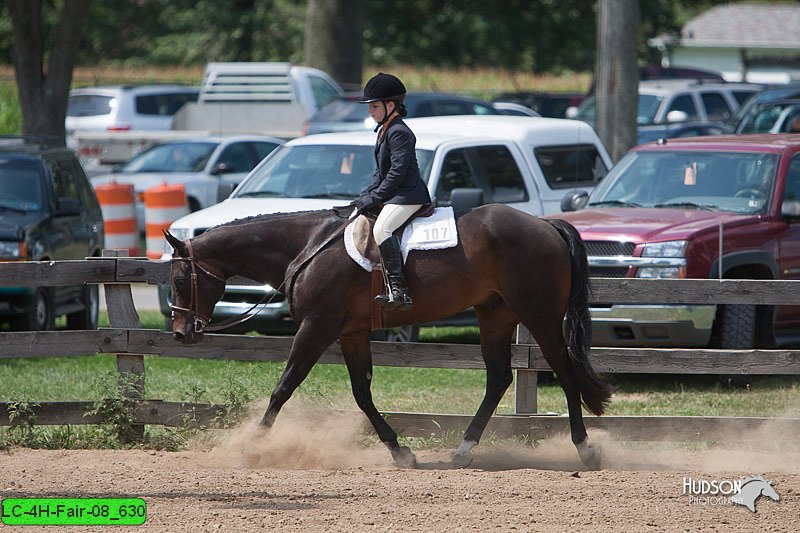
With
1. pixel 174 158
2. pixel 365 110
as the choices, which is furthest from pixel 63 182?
pixel 365 110

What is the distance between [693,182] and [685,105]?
15.6m

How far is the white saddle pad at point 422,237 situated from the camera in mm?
7879

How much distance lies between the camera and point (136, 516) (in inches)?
253

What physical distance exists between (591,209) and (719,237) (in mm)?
1629

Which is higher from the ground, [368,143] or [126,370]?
[368,143]

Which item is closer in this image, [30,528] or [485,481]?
[30,528]

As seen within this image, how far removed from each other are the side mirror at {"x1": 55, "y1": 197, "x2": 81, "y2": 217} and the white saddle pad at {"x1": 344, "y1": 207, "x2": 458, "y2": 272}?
5655 millimetres

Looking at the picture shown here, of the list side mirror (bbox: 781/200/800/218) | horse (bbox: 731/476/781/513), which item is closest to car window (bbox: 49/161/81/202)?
side mirror (bbox: 781/200/800/218)

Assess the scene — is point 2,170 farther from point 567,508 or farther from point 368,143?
point 567,508

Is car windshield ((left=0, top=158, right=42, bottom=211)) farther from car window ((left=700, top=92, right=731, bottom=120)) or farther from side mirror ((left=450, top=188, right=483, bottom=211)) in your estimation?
car window ((left=700, top=92, right=731, bottom=120))

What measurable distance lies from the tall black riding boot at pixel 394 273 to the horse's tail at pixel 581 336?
3.78ft

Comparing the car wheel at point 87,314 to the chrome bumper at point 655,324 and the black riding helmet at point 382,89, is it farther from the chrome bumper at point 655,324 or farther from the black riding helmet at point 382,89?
the black riding helmet at point 382,89

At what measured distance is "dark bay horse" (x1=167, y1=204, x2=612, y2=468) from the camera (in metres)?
7.91

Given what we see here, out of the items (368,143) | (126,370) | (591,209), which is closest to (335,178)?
(368,143)
